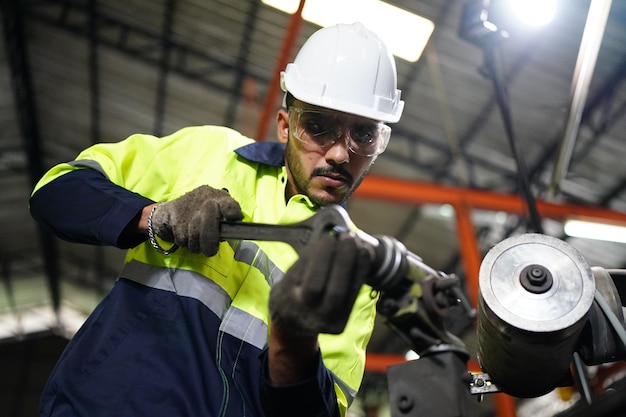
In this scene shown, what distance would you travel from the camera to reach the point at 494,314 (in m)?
1.43

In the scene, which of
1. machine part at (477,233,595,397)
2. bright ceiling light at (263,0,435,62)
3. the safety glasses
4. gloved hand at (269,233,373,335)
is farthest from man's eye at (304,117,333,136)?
bright ceiling light at (263,0,435,62)

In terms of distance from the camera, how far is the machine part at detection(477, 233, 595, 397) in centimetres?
139

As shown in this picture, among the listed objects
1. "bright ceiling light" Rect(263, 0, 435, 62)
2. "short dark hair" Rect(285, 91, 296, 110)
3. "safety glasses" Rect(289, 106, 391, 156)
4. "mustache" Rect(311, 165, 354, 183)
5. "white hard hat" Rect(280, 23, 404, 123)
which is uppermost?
"white hard hat" Rect(280, 23, 404, 123)

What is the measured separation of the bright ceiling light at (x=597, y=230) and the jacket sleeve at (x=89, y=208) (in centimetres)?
622

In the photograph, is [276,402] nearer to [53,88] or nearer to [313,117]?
[313,117]

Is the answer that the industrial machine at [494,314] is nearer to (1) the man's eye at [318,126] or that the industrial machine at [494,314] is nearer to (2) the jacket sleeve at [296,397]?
(2) the jacket sleeve at [296,397]

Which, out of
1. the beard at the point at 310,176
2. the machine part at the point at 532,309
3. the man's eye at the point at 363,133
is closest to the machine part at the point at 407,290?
the machine part at the point at 532,309

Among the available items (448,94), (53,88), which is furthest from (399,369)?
(53,88)

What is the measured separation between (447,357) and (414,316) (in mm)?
98

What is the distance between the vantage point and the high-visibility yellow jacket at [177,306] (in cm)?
159

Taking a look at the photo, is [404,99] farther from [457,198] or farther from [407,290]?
[407,290]

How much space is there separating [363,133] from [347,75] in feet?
0.68

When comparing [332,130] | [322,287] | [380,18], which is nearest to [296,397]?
[322,287]

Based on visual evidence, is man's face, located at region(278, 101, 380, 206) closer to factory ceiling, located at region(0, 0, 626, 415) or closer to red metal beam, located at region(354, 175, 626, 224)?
red metal beam, located at region(354, 175, 626, 224)
